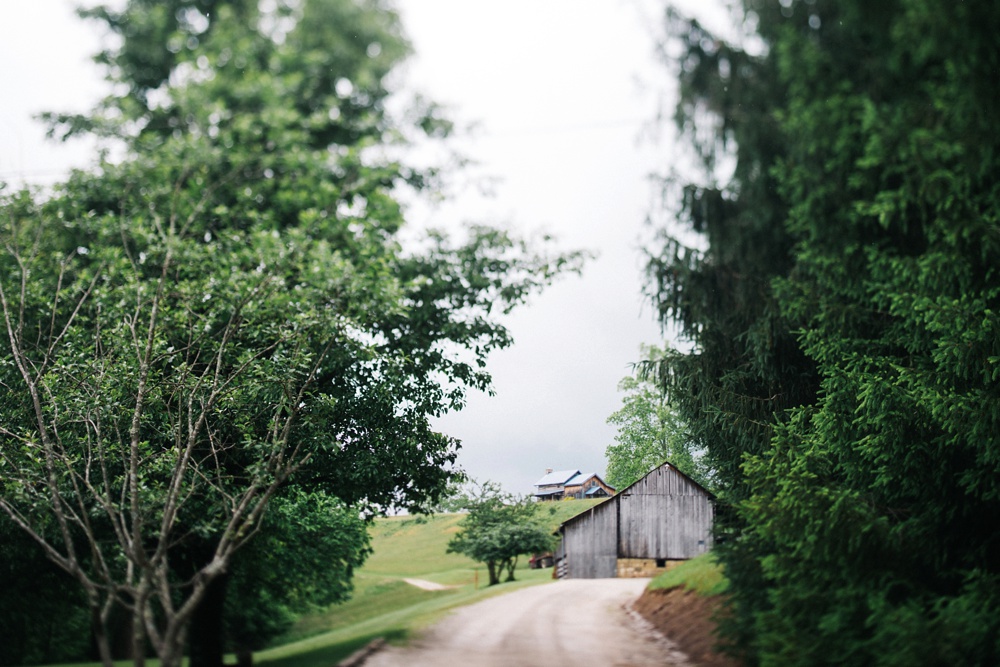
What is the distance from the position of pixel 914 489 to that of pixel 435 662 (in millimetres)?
3520

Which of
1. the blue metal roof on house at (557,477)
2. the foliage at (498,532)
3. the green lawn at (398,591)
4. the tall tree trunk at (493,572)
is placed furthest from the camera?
the blue metal roof on house at (557,477)

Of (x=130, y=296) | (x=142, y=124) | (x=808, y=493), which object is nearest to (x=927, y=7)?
(x=808, y=493)

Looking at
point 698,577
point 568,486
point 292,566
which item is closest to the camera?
point 698,577

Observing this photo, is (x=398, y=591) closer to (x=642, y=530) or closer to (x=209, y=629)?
(x=209, y=629)

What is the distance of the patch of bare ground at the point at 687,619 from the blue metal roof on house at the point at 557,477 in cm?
148

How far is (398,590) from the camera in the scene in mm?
6688

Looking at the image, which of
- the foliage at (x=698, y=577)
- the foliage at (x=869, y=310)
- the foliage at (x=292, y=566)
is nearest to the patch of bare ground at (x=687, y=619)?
the foliage at (x=698, y=577)

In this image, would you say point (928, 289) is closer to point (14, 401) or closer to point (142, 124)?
point (142, 124)

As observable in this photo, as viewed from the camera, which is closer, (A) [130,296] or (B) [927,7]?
(B) [927,7]

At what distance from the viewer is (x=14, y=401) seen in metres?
6.26

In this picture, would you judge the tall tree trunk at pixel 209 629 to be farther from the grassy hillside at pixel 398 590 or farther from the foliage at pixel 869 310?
the foliage at pixel 869 310

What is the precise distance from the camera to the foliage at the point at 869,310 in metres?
3.89

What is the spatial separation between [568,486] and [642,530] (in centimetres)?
84

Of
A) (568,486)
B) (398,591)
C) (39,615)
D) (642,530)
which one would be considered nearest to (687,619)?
(642,530)
